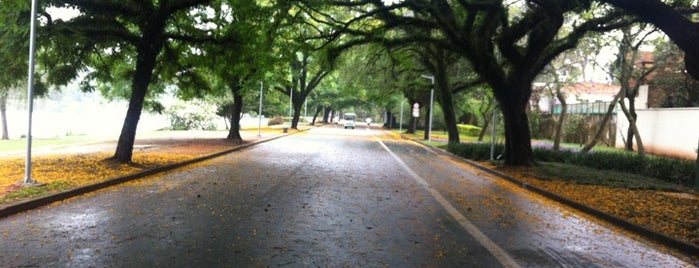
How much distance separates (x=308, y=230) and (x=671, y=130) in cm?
2855

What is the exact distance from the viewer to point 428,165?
17.6 meters

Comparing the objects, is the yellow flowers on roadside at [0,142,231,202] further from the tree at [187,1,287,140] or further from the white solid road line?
the white solid road line

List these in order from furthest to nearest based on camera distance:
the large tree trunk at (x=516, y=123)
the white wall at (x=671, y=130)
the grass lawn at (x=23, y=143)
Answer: the white wall at (x=671, y=130) < the grass lawn at (x=23, y=143) < the large tree trunk at (x=516, y=123)

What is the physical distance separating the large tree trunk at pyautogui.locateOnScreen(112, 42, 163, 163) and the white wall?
978 inches

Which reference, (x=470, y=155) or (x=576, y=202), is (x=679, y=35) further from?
(x=470, y=155)

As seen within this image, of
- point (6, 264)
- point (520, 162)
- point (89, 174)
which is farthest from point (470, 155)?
point (6, 264)

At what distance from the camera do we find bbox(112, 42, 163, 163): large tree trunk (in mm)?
13539

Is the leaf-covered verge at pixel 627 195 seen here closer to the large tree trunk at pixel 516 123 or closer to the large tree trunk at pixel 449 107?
the large tree trunk at pixel 516 123

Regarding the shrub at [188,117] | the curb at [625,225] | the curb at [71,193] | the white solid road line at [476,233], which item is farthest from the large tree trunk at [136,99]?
the shrub at [188,117]

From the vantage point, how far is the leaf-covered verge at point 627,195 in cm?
810

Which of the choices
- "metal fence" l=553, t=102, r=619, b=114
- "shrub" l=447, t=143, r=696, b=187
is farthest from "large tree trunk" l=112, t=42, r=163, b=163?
"metal fence" l=553, t=102, r=619, b=114

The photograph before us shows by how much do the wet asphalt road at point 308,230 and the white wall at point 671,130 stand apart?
67.2ft

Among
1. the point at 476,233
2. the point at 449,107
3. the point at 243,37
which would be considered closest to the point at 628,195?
the point at 476,233

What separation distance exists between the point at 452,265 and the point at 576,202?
5.75 m
